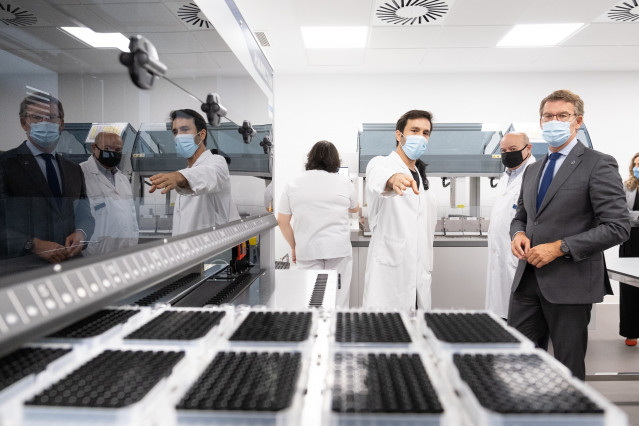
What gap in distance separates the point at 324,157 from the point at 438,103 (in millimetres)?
3262

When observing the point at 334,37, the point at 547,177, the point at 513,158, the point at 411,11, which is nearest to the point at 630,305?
the point at 513,158

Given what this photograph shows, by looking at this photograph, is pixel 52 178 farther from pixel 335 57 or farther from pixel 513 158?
pixel 335 57

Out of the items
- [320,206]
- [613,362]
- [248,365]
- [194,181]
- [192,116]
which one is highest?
[192,116]

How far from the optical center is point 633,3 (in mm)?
3393

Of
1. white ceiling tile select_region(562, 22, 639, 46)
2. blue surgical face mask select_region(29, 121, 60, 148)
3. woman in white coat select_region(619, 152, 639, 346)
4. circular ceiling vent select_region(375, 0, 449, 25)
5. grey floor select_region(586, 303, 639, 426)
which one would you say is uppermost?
white ceiling tile select_region(562, 22, 639, 46)

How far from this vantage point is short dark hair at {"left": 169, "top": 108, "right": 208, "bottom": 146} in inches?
40.5

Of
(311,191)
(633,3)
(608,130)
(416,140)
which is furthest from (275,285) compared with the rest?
(608,130)

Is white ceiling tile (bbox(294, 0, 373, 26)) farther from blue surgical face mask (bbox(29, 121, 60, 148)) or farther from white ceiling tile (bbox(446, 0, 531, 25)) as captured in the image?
blue surgical face mask (bbox(29, 121, 60, 148))

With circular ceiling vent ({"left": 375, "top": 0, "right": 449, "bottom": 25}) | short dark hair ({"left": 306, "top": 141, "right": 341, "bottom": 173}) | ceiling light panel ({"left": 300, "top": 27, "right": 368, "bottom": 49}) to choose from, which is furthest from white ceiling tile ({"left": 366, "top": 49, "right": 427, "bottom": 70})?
short dark hair ({"left": 306, "top": 141, "right": 341, "bottom": 173})

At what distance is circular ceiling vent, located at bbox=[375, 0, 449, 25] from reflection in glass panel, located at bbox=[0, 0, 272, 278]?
9.17ft

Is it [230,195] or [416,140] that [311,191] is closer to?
[416,140]

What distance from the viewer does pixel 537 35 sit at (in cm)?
413

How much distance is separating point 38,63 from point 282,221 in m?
2.41

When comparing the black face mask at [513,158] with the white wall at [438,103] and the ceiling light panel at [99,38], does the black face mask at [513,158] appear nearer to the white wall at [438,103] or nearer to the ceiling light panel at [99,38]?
the white wall at [438,103]
